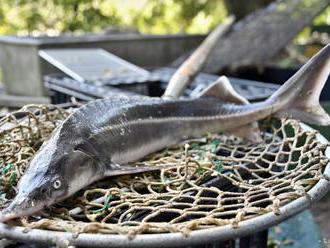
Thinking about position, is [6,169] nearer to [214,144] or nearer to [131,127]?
[131,127]

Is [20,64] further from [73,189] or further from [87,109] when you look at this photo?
[73,189]

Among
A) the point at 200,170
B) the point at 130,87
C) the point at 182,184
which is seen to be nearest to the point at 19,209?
the point at 182,184

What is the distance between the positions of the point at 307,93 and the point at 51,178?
1227mm

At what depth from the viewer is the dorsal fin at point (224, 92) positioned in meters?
2.38

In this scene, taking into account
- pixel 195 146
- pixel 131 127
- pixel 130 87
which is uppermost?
pixel 131 127

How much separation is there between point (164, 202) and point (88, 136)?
1.38ft

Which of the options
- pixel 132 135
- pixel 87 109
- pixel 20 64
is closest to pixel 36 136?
pixel 87 109

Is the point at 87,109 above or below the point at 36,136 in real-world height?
above

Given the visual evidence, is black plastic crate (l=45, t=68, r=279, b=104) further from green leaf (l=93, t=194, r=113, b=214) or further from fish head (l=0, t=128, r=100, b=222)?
green leaf (l=93, t=194, r=113, b=214)

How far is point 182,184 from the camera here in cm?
163

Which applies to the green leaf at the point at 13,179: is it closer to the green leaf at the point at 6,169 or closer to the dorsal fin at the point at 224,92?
the green leaf at the point at 6,169

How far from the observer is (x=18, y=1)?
853 cm

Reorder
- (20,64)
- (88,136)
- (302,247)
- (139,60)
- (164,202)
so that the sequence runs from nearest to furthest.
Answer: (164,202), (88,136), (302,247), (20,64), (139,60)

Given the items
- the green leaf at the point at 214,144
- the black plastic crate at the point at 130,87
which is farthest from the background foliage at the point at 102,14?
the green leaf at the point at 214,144
